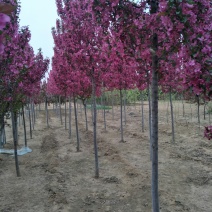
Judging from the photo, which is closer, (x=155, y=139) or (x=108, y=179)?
(x=155, y=139)

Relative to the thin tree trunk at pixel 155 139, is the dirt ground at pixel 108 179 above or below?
below

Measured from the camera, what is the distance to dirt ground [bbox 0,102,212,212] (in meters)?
6.08

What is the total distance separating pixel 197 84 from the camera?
2656 millimetres

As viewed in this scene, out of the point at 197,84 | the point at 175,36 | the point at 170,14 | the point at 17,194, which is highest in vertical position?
the point at 170,14

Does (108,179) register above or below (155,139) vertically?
below

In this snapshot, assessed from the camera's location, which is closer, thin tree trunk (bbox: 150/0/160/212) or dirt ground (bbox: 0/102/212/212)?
thin tree trunk (bbox: 150/0/160/212)

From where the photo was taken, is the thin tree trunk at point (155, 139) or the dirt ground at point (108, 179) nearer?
the thin tree trunk at point (155, 139)

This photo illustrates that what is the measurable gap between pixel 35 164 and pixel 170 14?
7.60m

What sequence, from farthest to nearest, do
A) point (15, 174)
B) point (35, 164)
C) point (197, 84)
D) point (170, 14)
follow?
point (35, 164)
point (15, 174)
point (170, 14)
point (197, 84)

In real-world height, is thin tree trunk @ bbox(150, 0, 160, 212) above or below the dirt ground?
above

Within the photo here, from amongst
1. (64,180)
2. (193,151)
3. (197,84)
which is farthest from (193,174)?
(197,84)

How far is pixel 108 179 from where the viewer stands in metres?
7.66

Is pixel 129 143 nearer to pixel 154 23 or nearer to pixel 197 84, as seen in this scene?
pixel 154 23

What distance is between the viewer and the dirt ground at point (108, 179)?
6082 mm
